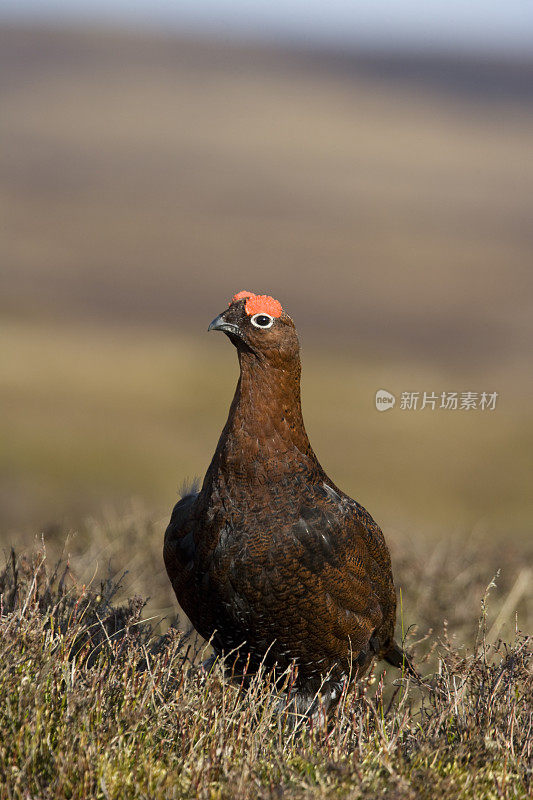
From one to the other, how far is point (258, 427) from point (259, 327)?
1.44 ft

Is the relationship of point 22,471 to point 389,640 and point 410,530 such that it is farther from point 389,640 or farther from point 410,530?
point 389,640

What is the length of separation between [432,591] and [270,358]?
4716 mm

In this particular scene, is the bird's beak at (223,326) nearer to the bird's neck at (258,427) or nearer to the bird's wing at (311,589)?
the bird's neck at (258,427)

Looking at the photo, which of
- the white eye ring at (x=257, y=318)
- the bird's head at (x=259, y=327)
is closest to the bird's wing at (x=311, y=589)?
the bird's head at (x=259, y=327)

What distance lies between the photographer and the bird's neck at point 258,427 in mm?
3799

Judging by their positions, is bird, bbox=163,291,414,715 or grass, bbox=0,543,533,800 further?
bird, bbox=163,291,414,715

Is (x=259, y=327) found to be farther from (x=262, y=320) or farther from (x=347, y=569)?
(x=347, y=569)

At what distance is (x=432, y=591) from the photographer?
785 cm

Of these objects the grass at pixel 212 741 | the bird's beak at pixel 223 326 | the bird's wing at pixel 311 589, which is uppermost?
the bird's beak at pixel 223 326

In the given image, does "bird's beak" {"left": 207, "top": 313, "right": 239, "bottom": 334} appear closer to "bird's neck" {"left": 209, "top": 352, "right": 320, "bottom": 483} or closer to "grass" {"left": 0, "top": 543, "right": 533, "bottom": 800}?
"bird's neck" {"left": 209, "top": 352, "right": 320, "bottom": 483}

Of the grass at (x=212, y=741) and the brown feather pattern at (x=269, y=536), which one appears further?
the brown feather pattern at (x=269, y=536)

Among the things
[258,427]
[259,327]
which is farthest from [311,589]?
[259,327]

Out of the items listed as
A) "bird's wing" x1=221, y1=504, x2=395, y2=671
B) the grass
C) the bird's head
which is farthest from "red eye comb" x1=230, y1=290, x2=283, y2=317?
the grass

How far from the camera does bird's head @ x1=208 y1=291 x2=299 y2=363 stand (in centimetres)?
378
